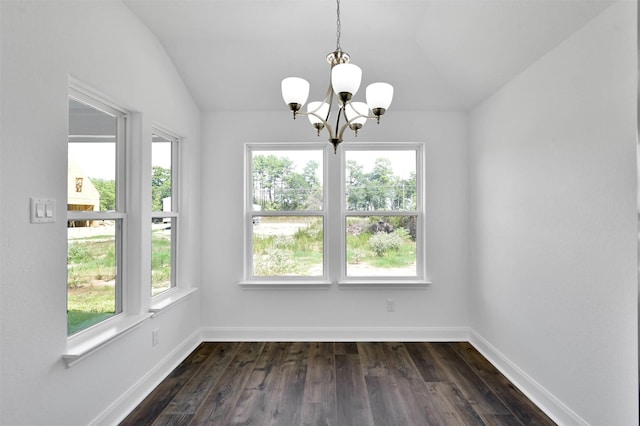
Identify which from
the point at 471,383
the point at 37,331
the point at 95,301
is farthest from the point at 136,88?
the point at 471,383

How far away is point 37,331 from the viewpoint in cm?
155

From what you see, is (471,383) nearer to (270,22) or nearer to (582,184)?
(582,184)

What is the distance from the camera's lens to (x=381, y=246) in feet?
11.5

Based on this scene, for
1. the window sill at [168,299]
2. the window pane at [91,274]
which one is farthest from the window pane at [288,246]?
the window pane at [91,274]

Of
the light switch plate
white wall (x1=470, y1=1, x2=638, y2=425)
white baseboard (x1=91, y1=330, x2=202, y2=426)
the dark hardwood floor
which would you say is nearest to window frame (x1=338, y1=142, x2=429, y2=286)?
the dark hardwood floor

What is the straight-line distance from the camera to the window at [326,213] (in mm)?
3492

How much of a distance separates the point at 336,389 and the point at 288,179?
2003 millimetres

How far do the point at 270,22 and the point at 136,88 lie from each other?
1.10 m

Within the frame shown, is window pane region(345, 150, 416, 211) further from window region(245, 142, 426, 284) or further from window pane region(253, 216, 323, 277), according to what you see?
window pane region(253, 216, 323, 277)

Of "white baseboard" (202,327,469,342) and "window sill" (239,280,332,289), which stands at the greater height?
"window sill" (239,280,332,289)

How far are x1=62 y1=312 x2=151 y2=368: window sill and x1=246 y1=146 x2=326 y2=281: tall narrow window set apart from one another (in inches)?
53.4

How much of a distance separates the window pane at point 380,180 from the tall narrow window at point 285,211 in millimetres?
334

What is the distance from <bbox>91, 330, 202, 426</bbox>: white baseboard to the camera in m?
2.01

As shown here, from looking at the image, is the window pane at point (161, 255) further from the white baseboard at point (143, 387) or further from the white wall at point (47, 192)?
the white baseboard at point (143, 387)
